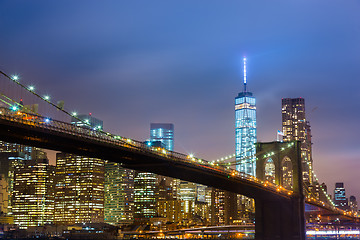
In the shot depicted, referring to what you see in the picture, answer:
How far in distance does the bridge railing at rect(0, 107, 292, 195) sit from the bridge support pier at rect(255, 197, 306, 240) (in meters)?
2.30

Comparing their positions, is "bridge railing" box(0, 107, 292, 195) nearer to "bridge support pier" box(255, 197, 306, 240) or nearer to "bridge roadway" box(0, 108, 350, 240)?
"bridge roadway" box(0, 108, 350, 240)

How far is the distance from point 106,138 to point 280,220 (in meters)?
32.7

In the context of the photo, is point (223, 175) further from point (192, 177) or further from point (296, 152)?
point (296, 152)

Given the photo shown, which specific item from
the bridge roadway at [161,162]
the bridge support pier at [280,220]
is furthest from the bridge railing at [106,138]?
the bridge support pier at [280,220]

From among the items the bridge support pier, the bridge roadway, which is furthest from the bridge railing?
the bridge support pier

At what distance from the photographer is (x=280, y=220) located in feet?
282

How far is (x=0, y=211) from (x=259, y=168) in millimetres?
99590

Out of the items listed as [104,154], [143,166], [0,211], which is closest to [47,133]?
[104,154]

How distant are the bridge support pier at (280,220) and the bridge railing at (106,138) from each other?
2298 mm

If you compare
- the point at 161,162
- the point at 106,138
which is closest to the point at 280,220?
the point at 161,162

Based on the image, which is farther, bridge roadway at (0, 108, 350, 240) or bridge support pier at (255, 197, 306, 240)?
bridge support pier at (255, 197, 306, 240)

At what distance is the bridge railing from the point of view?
173 feet

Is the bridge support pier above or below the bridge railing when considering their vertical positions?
below

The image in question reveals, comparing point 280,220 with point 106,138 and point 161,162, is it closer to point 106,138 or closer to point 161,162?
point 161,162
